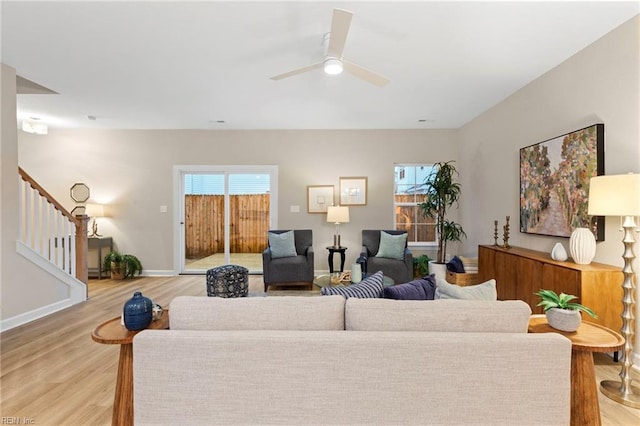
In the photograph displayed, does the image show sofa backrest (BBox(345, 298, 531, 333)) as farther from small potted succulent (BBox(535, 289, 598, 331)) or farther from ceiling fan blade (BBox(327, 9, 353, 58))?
ceiling fan blade (BBox(327, 9, 353, 58))

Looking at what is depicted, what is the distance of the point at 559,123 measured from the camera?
10.2 ft

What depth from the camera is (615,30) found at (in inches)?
97.9

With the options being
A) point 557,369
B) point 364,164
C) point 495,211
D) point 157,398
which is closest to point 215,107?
point 364,164

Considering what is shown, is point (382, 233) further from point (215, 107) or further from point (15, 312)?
point (15, 312)

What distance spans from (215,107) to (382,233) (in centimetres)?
313

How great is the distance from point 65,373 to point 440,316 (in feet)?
8.93

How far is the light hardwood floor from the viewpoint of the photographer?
6.22 ft

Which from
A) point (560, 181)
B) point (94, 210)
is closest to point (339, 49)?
point (560, 181)

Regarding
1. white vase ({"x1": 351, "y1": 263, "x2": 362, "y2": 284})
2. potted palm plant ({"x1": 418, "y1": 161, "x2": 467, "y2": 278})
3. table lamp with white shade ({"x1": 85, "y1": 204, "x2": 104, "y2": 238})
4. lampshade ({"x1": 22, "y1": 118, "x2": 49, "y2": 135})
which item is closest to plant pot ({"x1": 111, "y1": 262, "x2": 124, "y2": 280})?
table lamp with white shade ({"x1": 85, "y1": 204, "x2": 104, "y2": 238})

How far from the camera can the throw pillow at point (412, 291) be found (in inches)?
67.1

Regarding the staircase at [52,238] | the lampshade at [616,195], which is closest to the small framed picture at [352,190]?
the lampshade at [616,195]

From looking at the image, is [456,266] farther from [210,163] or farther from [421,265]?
[210,163]

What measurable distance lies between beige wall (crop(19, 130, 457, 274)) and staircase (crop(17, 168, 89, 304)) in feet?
4.79

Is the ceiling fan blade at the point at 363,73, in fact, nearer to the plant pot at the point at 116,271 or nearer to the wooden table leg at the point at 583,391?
the wooden table leg at the point at 583,391
